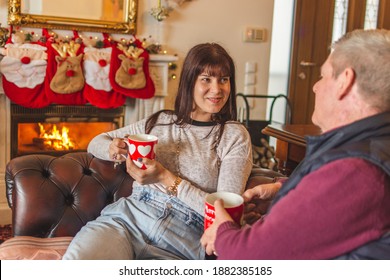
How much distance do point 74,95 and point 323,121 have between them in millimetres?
2529

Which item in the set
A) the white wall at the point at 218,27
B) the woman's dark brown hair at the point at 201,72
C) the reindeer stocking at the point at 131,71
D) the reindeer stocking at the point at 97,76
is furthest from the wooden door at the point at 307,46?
the woman's dark brown hair at the point at 201,72

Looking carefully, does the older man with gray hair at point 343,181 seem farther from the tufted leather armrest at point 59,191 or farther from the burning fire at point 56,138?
the burning fire at point 56,138

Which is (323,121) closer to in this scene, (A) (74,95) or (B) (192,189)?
(B) (192,189)

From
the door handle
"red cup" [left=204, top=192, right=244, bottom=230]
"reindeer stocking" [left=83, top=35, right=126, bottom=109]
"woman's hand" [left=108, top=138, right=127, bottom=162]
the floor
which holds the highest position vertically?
the door handle

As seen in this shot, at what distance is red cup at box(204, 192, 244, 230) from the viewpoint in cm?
128

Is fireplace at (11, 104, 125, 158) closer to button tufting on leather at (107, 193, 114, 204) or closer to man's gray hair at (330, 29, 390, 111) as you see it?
button tufting on leather at (107, 193, 114, 204)

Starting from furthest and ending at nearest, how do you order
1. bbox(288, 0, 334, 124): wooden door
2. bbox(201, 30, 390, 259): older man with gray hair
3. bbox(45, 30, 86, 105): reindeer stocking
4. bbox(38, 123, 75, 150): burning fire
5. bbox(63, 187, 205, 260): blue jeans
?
bbox(288, 0, 334, 124): wooden door, bbox(38, 123, 75, 150): burning fire, bbox(45, 30, 86, 105): reindeer stocking, bbox(63, 187, 205, 260): blue jeans, bbox(201, 30, 390, 259): older man with gray hair

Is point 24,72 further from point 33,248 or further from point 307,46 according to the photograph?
point 307,46

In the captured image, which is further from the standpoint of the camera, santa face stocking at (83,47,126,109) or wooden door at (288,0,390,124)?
wooden door at (288,0,390,124)

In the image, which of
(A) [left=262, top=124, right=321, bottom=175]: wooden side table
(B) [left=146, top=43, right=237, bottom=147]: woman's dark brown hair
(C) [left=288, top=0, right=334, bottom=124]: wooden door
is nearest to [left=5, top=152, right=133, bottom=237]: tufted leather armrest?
(B) [left=146, top=43, right=237, bottom=147]: woman's dark brown hair

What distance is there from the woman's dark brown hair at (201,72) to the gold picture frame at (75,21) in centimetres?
182

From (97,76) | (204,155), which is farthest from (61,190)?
(97,76)

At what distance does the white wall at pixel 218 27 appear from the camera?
3.81 metres

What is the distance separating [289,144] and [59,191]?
1264 millimetres
